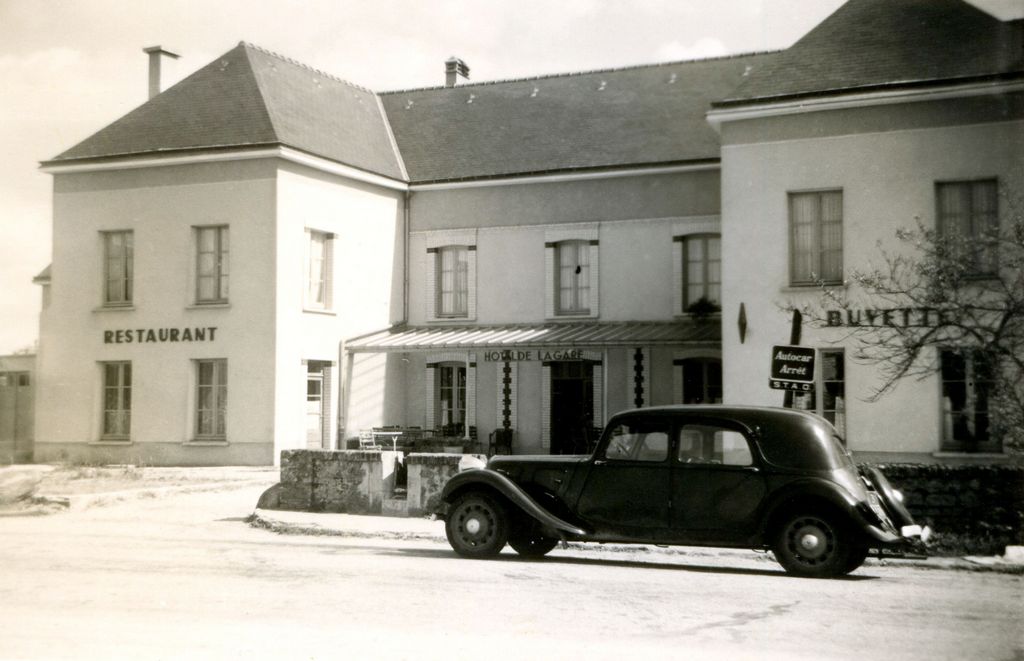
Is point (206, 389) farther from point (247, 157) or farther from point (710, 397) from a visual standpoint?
point (710, 397)

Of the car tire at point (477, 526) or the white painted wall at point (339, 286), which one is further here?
the white painted wall at point (339, 286)

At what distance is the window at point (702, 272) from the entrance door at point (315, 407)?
689 cm

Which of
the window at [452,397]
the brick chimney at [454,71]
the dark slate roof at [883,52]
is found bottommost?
the window at [452,397]

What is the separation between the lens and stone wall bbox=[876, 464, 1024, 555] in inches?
372

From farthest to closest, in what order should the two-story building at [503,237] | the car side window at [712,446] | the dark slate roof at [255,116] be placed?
the dark slate roof at [255,116] → the two-story building at [503,237] → the car side window at [712,446]

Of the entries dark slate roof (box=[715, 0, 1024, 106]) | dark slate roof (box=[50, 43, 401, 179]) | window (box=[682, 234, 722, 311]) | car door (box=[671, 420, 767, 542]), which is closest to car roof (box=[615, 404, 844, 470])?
car door (box=[671, 420, 767, 542])

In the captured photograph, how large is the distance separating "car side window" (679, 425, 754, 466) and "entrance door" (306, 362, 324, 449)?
41.8 feet

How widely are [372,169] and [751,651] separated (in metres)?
16.7

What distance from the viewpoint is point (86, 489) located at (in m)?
12.0

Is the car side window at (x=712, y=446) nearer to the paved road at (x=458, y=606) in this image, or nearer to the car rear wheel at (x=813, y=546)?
the car rear wheel at (x=813, y=546)

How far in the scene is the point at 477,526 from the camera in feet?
29.5

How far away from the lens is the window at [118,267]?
53.1 feet

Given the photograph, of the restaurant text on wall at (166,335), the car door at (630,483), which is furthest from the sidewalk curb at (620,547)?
the restaurant text on wall at (166,335)

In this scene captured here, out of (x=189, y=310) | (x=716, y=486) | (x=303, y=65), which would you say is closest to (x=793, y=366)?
(x=716, y=486)
